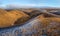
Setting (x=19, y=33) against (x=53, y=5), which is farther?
(x=53, y=5)

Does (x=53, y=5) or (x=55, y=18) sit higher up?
(x=53, y=5)

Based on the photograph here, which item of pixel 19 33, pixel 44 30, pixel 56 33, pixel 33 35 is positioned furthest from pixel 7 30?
pixel 56 33

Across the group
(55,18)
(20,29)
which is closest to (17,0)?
(20,29)

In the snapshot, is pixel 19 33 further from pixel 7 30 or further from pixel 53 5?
pixel 53 5

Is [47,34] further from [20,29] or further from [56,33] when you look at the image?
[20,29]

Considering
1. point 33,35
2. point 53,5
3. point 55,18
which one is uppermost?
point 53,5

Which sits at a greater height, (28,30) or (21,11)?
(21,11)
